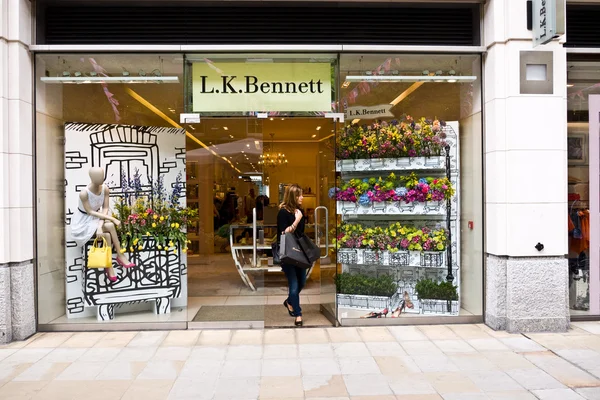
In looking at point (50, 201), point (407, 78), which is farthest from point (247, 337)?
point (407, 78)

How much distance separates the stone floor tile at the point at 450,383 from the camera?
4.26 m

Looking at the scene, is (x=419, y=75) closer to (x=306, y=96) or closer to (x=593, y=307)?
(x=306, y=96)

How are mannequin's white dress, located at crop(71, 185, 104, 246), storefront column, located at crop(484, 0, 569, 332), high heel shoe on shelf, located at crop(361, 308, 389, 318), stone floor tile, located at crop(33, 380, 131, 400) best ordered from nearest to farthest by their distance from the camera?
stone floor tile, located at crop(33, 380, 131, 400) → storefront column, located at crop(484, 0, 569, 332) → mannequin's white dress, located at crop(71, 185, 104, 246) → high heel shoe on shelf, located at crop(361, 308, 389, 318)

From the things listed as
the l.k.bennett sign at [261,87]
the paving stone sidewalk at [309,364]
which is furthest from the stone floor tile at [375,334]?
the l.k.bennett sign at [261,87]

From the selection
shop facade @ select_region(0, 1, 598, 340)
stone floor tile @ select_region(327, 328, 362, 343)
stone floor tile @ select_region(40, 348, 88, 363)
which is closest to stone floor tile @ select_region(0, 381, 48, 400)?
stone floor tile @ select_region(40, 348, 88, 363)

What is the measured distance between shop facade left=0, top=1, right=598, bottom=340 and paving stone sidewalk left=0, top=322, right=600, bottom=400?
0.40m

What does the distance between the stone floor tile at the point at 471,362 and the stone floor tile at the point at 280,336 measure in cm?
183

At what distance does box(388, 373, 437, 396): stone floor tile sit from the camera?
166 inches

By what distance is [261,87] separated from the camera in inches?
253

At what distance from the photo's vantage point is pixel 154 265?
265 inches

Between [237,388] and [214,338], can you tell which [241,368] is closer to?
[237,388]

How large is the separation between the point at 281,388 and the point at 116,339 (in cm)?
256

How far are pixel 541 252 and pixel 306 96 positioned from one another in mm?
3545

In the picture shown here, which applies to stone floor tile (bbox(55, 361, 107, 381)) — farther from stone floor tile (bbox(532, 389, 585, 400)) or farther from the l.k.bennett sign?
stone floor tile (bbox(532, 389, 585, 400))
